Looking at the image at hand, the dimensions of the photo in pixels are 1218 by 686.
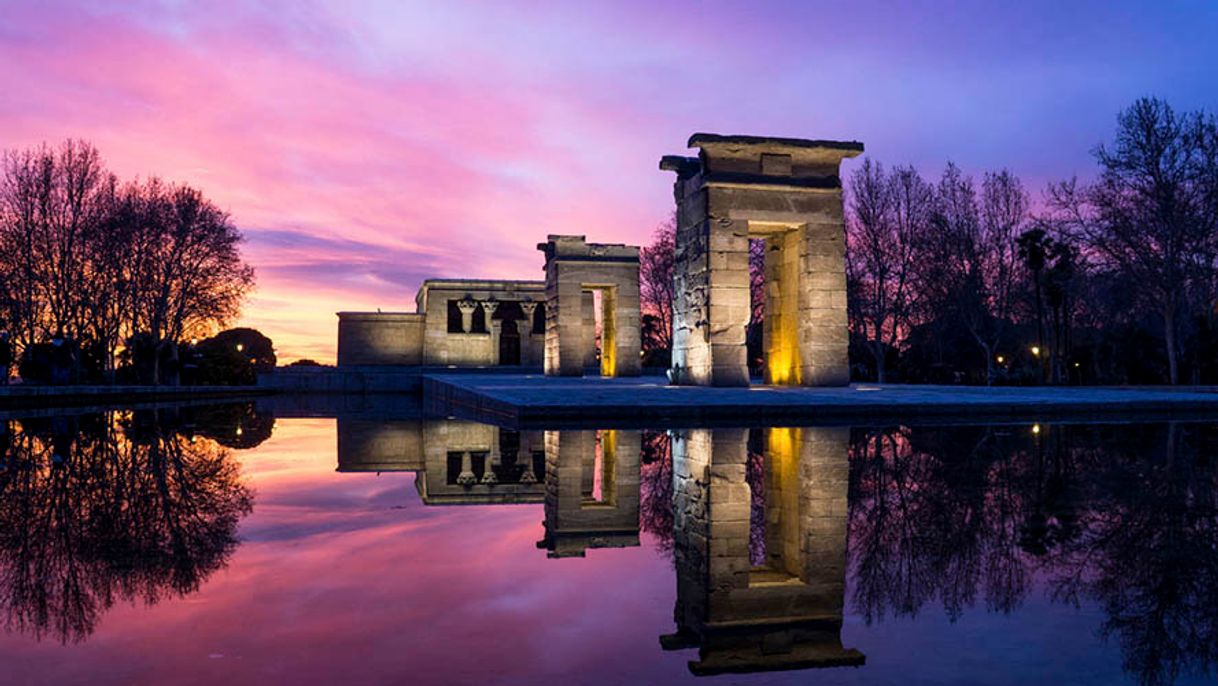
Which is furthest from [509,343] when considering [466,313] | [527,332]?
[466,313]

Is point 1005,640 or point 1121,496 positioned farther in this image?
point 1121,496

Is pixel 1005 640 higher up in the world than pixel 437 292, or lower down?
lower down

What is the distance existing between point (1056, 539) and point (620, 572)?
2.23 m

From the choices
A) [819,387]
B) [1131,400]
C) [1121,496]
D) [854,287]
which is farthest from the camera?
[854,287]

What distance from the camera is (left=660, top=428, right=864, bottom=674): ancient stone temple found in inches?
109

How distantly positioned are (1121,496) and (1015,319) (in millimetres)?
47313

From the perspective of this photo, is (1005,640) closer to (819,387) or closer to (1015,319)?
(819,387)

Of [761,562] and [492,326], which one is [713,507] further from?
[492,326]

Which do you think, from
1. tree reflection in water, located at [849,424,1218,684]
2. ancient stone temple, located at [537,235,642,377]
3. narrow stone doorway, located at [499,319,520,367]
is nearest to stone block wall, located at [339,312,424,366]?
narrow stone doorway, located at [499,319,520,367]

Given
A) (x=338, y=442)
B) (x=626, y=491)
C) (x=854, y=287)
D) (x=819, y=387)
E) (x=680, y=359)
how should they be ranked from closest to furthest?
(x=626, y=491)
(x=338, y=442)
(x=819, y=387)
(x=680, y=359)
(x=854, y=287)

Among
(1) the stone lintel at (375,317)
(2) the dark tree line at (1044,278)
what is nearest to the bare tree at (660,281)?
(2) the dark tree line at (1044,278)

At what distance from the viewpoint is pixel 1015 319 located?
161ft

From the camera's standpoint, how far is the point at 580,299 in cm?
3631

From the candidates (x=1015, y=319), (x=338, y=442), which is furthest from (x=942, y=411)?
(x=1015, y=319)
